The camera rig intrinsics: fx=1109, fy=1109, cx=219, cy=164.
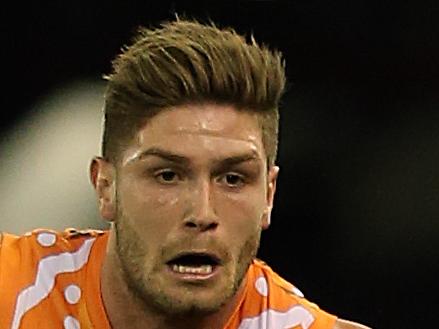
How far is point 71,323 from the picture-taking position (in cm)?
129

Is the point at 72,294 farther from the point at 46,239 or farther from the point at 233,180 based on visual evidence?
the point at 233,180

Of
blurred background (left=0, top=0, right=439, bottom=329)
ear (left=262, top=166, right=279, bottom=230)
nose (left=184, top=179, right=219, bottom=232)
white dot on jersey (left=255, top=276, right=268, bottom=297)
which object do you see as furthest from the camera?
blurred background (left=0, top=0, right=439, bottom=329)

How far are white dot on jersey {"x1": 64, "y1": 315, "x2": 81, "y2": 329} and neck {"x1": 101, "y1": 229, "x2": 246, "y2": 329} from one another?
4 centimetres

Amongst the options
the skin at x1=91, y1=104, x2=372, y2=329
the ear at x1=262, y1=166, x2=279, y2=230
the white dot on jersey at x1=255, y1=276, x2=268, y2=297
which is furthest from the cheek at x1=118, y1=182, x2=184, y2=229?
the white dot on jersey at x1=255, y1=276, x2=268, y2=297

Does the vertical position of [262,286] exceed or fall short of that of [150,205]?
it falls short

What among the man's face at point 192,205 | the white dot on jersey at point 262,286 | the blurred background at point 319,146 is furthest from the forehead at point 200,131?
the blurred background at point 319,146

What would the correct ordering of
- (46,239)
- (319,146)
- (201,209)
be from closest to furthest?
(201,209) → (46,239) → (319,146)

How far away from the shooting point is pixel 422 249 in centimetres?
212

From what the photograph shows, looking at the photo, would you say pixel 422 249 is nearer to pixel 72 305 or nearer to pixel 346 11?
pixel 346 11

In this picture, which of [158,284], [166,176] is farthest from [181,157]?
[158,284]

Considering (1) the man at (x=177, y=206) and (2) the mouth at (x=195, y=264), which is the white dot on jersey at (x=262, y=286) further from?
(2) the mouth at (x=195, y=264)

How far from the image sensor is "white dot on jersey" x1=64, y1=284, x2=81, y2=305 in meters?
1.31

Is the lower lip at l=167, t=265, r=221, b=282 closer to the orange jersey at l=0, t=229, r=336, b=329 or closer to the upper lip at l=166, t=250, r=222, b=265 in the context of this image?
the upper lip at l=166, t=250, r=222, b=265

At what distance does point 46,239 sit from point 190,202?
11.7 inches
